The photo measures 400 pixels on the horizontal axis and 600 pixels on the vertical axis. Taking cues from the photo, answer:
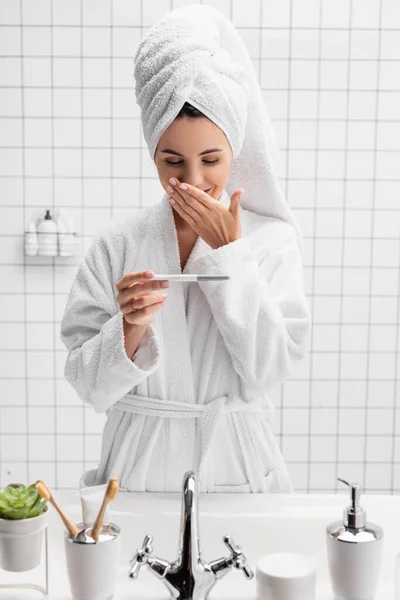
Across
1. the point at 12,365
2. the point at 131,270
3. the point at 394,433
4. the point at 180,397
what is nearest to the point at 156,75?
the point at 131,270

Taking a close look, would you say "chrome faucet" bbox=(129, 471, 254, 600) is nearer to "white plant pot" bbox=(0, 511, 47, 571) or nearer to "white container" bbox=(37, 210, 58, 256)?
"white plant pot" bbox=(0, 511, 47, 571)

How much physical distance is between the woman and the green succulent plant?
197 millimetres

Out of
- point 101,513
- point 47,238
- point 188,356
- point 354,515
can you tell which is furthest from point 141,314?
point 47,238

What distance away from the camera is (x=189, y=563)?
2.72 ft

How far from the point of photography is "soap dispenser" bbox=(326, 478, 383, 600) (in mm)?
805

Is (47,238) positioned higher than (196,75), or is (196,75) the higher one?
(196,75)

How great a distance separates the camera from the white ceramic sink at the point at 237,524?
0.98 m

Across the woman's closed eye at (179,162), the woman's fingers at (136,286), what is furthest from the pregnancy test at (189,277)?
the woman's closed eye at (179,162)

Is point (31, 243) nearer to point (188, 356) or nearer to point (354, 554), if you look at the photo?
point (188, 356)

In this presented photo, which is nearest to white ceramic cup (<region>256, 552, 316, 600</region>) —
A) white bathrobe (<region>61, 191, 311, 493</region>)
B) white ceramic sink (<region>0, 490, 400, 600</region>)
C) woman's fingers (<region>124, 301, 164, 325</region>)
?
white ceramic sink (<region>0, 490, 400, 600</region>)

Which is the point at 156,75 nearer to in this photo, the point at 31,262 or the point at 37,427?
the point at 31,262

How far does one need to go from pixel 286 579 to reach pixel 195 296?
0.44 meters

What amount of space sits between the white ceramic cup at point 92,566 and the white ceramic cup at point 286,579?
18cm

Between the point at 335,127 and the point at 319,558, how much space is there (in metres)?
1.56
